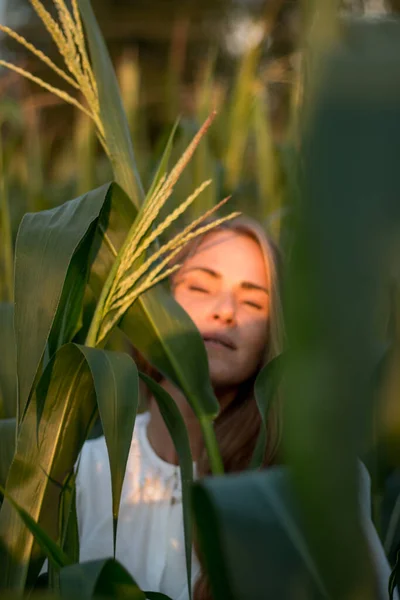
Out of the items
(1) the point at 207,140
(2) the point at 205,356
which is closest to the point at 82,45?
(2) the point at 205,356

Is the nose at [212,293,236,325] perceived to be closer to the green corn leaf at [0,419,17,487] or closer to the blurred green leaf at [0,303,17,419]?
the blurred green leaf at [0,303,17,419]

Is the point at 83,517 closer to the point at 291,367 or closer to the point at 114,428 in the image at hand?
the point at 114,428

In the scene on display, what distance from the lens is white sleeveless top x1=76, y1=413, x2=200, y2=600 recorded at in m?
1.21

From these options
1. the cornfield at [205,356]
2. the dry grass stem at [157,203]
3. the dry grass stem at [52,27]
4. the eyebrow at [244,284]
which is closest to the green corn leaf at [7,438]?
the cornfield at [205,356]

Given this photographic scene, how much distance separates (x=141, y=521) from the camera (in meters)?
1.26

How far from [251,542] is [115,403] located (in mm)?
261

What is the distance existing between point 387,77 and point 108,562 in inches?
14.1

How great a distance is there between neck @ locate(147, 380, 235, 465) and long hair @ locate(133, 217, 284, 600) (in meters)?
0.02

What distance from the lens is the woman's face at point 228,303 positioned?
1.18 metres

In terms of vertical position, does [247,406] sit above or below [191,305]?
below

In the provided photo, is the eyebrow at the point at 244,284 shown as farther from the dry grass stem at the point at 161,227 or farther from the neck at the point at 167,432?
the dry grass stem at the point at 161,227

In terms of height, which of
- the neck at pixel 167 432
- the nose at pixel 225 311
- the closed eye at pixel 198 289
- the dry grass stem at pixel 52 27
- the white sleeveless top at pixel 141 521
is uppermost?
the dry grass stem at pixel 52 27

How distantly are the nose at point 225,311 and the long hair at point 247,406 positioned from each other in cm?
5

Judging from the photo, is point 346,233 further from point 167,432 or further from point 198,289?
point 167,432
